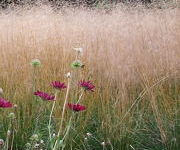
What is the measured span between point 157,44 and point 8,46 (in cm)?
121

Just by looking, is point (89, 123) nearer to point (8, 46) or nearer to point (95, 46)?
point (95, 46)

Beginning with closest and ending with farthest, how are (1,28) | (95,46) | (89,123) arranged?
(89,123) < (95,46) < (1,28)

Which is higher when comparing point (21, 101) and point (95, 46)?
point (95, 46)

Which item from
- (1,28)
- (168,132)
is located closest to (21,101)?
(168,132)

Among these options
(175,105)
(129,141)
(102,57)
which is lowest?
(129,141)

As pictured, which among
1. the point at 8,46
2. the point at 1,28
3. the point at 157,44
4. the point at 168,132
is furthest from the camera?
the point at 1,28

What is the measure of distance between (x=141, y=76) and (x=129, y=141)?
0.43 meters

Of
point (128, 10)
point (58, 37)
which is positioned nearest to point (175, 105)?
point (58, 37)

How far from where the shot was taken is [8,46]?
131 inches

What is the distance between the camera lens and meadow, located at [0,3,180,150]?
91.0 inches

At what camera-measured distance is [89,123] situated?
250cm

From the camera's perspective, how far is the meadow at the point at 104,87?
7.58ft

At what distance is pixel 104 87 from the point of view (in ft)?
8.51

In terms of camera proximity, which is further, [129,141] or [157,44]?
[157,44]
